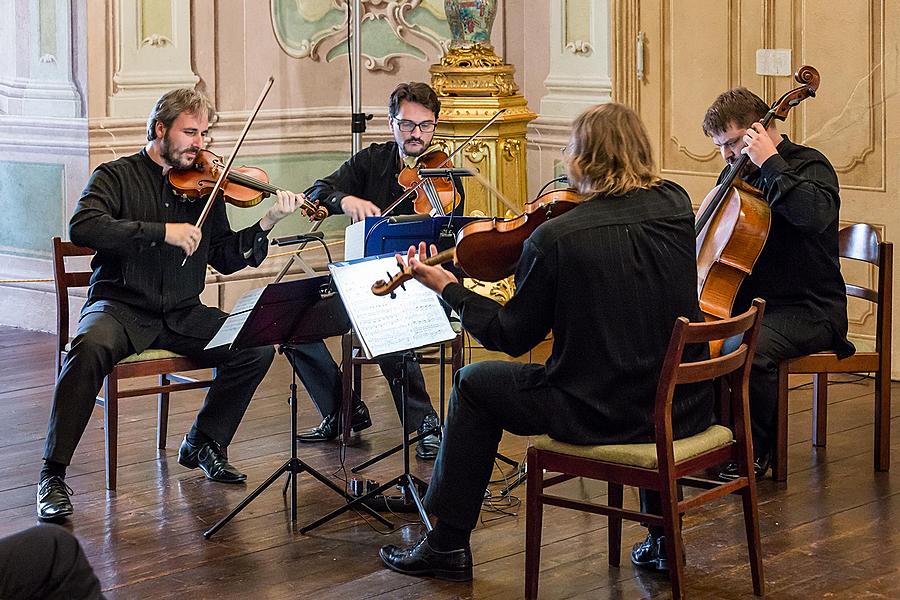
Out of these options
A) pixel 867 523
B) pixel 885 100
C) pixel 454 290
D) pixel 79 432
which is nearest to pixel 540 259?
pixel 454 290

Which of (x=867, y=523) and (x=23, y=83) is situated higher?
(x=23, y=83)

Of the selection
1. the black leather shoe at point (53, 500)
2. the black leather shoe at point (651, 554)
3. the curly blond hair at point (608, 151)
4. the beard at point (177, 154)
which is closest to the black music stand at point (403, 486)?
the black leather shoe at point (651, 554)

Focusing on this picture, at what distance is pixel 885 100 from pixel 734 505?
6.99 feet

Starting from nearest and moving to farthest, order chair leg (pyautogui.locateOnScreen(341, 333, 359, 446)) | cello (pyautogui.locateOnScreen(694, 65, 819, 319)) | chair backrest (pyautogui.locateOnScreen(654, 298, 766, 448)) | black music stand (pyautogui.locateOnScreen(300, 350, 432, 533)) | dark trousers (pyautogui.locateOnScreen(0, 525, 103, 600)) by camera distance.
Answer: dark trousers (pyautogui.locateOnScreen(0, 525, 103, 600)) → chair backrest (pyautogui.locateOnScreen(654, 298, 766, 448)) → black music stand (pyautogui.locateOnScreen(300, 350, 432, 533)) → cello (pyautogui.locateOnScreen(694, 65, 819, 319)) → chair leg (pyautogui.locateOnScreen(341, 333, 359, 446))

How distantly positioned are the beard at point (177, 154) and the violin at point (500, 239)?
107cm

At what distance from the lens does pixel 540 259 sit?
2934 mm

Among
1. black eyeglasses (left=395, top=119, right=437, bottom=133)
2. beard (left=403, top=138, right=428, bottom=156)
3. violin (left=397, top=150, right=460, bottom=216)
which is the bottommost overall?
violin (left=397, top=150, right=460, bottom=216)

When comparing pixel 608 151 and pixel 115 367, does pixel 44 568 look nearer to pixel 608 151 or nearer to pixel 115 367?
pixel 608 151

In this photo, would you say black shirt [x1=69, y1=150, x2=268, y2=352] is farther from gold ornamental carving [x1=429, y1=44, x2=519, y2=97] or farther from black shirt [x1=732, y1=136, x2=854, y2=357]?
gold ornamental carving [x1=429, y1=44, x2=519, y2=97]

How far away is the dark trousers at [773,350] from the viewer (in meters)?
3.95

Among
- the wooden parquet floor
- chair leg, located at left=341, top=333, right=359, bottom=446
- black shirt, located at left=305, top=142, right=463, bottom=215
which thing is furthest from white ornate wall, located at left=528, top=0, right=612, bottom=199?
chair leg, located at left=341, top=333, right=359, bottom=446

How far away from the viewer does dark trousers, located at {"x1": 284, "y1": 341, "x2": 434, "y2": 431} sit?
430 centimetres

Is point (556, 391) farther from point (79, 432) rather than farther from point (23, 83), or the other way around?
point (23, 83)

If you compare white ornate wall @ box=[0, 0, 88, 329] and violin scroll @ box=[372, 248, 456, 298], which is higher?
white ornate wall @ box=[0, 0, 88, 329]
